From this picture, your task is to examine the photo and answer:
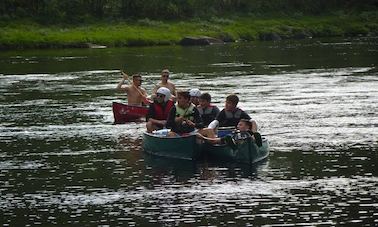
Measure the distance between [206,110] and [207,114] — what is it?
0.38 ft

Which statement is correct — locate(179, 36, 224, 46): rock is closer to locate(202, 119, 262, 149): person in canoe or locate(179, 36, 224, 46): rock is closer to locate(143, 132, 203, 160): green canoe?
locate(143, 132, 203, 160): green canoe

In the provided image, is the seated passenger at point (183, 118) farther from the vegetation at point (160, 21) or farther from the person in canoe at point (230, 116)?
the vegetation at point (160, 21)

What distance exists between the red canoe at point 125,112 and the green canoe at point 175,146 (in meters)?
7.24

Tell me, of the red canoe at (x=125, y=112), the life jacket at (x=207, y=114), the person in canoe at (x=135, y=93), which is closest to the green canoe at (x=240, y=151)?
the life jacket at (x=207, y=114)

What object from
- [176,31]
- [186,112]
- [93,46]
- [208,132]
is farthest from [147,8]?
[208,132]

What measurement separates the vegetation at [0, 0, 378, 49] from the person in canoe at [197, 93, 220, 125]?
5577cm

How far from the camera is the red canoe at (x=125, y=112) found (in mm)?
31281

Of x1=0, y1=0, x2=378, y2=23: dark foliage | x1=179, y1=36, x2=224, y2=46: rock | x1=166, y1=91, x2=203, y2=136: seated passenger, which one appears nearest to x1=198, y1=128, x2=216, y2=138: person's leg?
x1=166, y1=91, x2=203, y2=136: seated passenger

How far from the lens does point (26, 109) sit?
36.0m

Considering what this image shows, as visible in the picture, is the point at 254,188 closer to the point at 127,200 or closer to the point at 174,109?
the point at 127,200

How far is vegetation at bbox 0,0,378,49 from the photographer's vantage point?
81.1 metres

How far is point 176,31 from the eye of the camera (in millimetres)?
87312

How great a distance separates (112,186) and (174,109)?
380cm

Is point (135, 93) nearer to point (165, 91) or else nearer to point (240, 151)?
point (165, 91)
